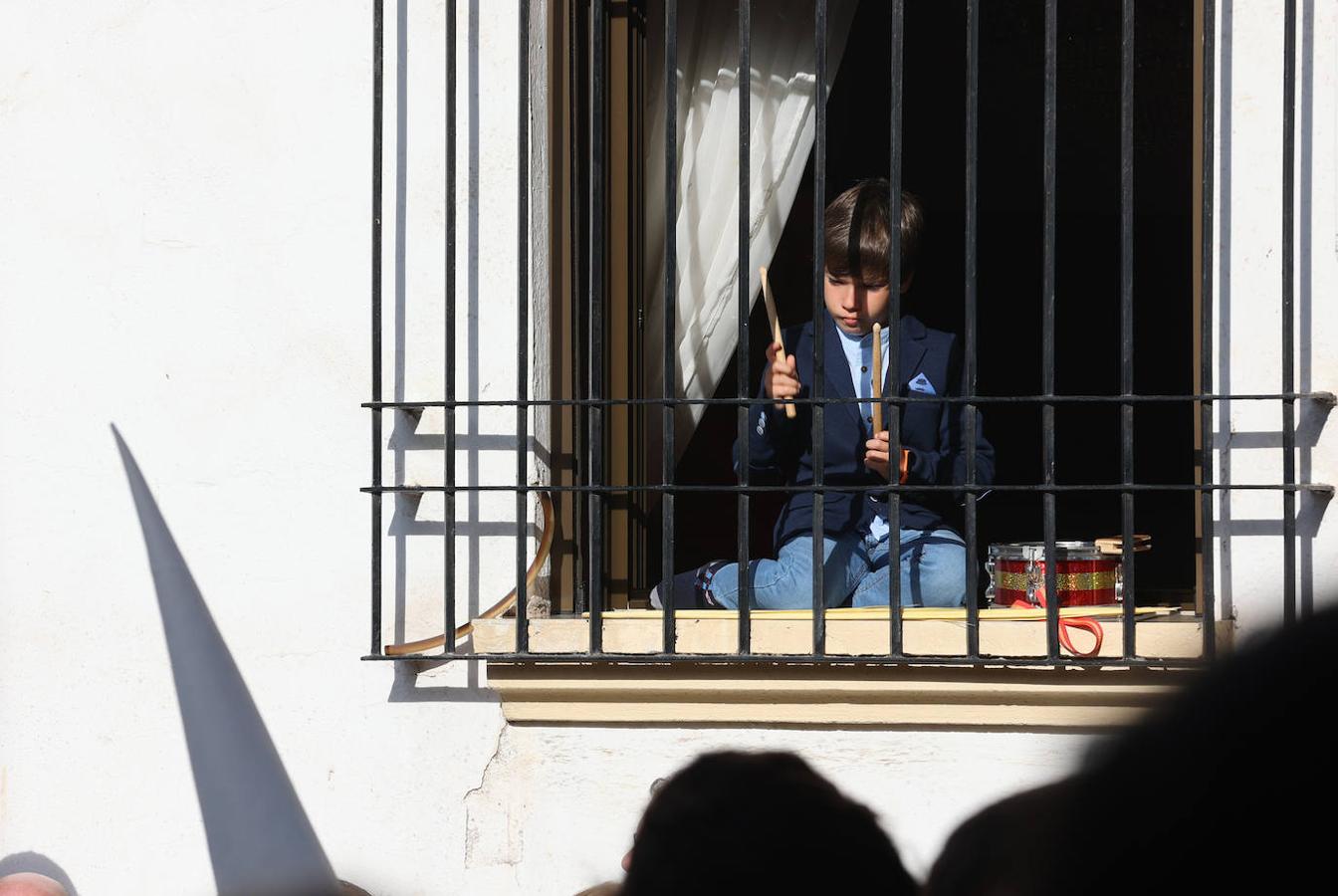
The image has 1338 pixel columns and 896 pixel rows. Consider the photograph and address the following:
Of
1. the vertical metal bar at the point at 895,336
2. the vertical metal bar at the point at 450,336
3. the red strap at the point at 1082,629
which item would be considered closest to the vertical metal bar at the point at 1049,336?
the red strap at the point at 1082,629

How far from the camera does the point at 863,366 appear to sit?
335cm

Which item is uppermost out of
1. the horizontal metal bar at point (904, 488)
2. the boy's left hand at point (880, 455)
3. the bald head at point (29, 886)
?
the boy's left hand at point (880, 455)

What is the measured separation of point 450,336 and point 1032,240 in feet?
12.6

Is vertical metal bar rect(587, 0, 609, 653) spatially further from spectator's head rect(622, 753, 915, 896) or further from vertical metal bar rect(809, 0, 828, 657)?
spectator's head rect(622, 753, 915, 896)

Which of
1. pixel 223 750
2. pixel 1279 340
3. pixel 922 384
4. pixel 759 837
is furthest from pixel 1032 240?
pixel 759 837

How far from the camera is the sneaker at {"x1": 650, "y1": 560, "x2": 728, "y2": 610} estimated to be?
10.8ft

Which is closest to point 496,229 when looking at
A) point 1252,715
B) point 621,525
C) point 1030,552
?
point 621,525

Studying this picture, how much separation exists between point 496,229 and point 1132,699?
66.4 inches

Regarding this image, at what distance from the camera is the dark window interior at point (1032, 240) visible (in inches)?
197

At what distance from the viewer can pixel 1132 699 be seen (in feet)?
9.70

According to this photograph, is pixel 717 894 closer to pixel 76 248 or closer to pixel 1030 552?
pixel 1030 552

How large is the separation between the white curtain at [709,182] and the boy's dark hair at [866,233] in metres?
0.23

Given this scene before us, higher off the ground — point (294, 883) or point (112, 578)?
point (112, 578)

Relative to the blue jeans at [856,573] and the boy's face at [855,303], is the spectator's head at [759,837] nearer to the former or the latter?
the blue jeans at [856,573]
